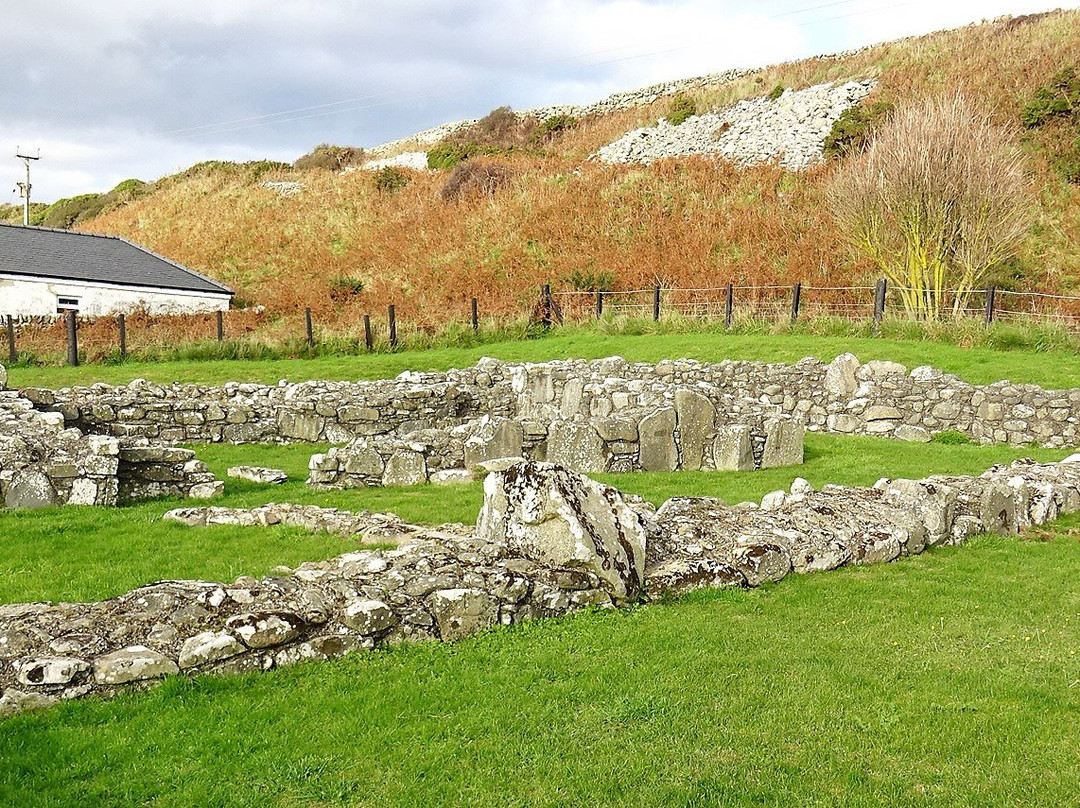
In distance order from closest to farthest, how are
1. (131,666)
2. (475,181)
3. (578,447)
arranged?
(131,666) < (578,447) < (475,181)

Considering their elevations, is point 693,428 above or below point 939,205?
below

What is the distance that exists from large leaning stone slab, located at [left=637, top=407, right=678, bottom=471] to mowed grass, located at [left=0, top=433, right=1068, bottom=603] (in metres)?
0.60

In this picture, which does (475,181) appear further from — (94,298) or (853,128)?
(94,298)

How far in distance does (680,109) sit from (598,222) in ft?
64.7

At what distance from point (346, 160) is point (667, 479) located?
210 ft

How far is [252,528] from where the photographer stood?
11031 millimetres

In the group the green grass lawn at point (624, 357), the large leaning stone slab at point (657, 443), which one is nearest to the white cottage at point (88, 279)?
the green grass lawn at point (624, 357)

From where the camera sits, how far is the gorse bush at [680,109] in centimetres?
5906

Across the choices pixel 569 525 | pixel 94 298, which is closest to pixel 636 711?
pixel 569 525

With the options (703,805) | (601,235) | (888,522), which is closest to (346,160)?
(601,235)

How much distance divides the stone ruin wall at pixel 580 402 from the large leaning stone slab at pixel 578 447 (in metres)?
1.06

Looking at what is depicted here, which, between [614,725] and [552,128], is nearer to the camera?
[614,725]

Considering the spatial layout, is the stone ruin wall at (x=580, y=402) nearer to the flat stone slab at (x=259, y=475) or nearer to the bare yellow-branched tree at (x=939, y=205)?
the flat stone slab at (x=259, y=475)

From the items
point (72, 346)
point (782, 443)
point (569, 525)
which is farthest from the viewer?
point (72, 346)
